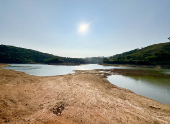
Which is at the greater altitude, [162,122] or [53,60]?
[53,60]

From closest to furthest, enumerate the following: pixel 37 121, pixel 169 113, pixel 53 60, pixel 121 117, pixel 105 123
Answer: pixel 37 121, pixel 105 123, pixel 121 117, pixel 169 113, pixel 53 60

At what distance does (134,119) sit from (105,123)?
1.93m

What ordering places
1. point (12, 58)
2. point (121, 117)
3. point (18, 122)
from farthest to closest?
point (12, 58), point (121, 117), point (18, 122)

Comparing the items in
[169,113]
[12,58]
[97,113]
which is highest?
[12,58]

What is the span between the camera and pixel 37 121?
4102 millimetres

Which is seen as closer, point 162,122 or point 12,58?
point 162,122

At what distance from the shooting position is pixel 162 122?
15.8 ft

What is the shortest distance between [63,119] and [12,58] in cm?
11730

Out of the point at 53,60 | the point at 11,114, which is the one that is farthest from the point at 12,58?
the point at 11,114

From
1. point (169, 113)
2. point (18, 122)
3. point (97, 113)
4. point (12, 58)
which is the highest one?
point (12, 58)

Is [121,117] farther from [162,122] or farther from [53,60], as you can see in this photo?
[53,60]

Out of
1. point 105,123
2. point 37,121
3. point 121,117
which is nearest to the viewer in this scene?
point 37,121

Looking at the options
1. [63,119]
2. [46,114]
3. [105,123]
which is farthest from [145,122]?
[46,114]

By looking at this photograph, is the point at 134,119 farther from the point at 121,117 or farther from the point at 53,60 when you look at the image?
the point at 53,60
